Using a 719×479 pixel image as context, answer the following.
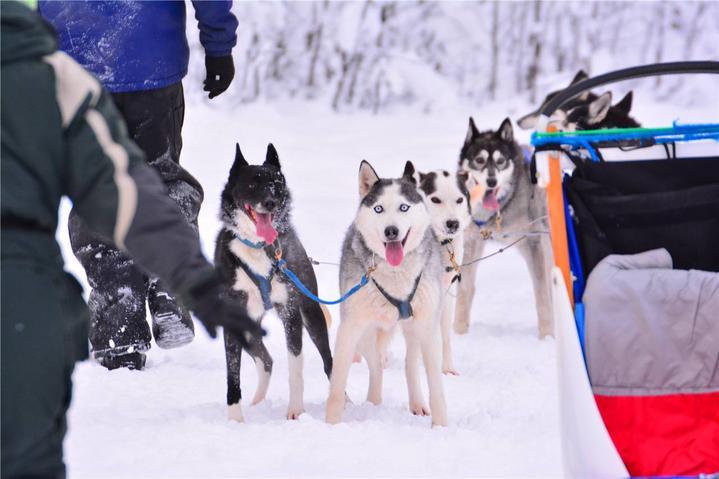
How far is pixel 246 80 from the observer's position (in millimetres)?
13797

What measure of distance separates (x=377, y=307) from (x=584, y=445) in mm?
1535

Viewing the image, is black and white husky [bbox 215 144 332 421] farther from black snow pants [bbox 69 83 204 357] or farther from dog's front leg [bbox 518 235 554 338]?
dog's front leg [bbox 518 235 554 338]

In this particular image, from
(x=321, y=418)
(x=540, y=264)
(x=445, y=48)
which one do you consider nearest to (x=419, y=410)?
(x=321, y=418)

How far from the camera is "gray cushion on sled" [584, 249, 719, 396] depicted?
2506 mm

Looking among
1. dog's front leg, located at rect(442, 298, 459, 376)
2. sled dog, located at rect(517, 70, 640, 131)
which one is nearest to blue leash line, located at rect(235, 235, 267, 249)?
dog's front leg, located at rect(442, 298, 459, 376)

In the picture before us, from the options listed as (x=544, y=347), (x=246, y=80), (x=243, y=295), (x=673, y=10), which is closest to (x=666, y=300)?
(x=243, y=295)

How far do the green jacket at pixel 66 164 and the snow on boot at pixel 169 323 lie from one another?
2399mm

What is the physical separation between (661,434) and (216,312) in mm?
1411

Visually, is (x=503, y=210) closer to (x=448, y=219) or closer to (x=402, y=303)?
(x=448, y=219)

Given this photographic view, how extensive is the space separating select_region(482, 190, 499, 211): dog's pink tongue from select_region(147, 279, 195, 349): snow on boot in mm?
2500

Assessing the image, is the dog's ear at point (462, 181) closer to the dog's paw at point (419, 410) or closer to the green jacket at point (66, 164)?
the dog's paw at point (419, 410)

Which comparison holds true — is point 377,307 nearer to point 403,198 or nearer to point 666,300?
point 403,198

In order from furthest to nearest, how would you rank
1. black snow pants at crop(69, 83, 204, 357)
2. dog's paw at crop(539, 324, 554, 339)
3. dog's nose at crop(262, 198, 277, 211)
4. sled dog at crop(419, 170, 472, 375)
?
dog's paw at crop(539, 324, 554, 339) < sled dog at crop(419, 170, 472, 375) < black snow pants at crop(69, 83, 204, 357) < dog's nose at crop(262, 198, 277, 211)

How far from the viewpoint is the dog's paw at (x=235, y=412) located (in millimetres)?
3615
